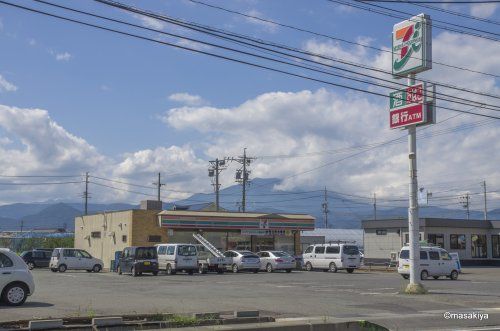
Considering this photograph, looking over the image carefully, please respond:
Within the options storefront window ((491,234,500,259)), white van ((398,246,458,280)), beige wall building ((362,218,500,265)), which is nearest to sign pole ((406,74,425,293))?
white van ((398,246,458,280))

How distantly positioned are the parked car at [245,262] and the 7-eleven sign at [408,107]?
17.4 metres

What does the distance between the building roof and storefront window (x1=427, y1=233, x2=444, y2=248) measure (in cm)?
92

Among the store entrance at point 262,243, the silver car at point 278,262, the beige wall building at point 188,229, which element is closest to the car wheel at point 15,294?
the silver car at point 278,262

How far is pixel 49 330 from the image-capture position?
11469 millimetres

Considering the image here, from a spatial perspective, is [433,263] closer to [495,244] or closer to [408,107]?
[408,107]

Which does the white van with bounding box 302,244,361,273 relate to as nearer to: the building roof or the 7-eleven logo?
the building roof

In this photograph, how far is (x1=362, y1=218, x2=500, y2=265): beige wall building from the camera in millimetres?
54634

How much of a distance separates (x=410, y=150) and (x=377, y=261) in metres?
32.8

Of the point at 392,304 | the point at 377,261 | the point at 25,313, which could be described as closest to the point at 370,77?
the point at 392,304

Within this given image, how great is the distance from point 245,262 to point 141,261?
696 cm

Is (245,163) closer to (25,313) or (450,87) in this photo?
(450,87)

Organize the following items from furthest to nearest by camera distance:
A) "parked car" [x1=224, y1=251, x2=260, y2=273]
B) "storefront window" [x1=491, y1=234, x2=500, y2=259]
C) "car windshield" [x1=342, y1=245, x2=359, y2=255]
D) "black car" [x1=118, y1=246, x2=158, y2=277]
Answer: "storefront window" [x1=491, y1=234, x2=500, y2=259] → "car windshield" [x1=342, y1=245, x2=359, y2=255] → "parked car" [x1=224, y1=251, x2=260, y2=273] → "black car" [x1=118, y1=246, x2=158, y2=277]

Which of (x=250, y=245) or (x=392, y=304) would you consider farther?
(x=250, y=245)

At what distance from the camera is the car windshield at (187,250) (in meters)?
37.7
